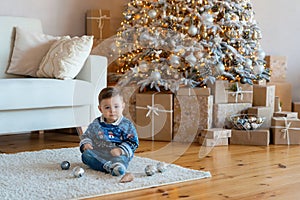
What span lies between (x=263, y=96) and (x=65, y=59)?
5.17ft

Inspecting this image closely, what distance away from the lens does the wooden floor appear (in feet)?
7.86

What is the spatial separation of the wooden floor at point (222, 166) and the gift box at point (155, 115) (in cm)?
12

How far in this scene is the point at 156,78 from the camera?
12.7 feet

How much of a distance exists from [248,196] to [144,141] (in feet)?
5.18

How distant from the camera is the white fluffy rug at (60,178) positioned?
7.54 feet

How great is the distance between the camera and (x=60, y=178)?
2.56 meters

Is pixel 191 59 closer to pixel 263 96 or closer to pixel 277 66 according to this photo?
pixel 263 96

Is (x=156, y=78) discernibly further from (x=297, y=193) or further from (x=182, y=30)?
(x=297, y=193)

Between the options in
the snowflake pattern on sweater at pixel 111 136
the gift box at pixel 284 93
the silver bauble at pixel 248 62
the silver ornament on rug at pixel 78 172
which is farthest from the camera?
the gift box at pixel 284 93

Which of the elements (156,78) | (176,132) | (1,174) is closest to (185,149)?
(176,132)

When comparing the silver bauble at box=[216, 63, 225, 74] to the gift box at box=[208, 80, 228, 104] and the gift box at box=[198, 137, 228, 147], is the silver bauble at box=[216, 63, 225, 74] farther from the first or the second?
the gift box at box=[198, 137, 228, 147]

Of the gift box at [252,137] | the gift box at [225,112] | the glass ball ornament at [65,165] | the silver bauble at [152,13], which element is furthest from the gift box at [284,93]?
the glass ball ornament at [65,165]

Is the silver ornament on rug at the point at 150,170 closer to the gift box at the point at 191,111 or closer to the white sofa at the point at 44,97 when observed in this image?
the white sofa at the point at 44,97

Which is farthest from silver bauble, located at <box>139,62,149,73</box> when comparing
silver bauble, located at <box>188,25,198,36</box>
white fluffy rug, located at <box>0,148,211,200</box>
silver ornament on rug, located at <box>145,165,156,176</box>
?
silver ornament on rug, located at <box>145,165,156,176</box>
